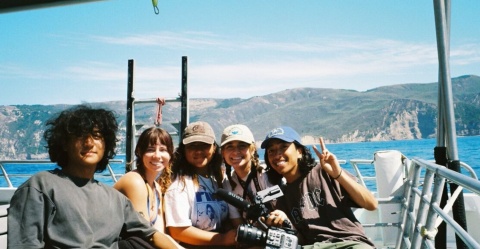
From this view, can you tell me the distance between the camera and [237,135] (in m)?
2.54

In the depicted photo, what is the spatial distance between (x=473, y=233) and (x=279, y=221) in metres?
2.84

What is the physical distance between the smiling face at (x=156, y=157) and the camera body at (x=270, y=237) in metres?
0.63

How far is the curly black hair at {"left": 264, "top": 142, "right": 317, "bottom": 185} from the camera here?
254 cm

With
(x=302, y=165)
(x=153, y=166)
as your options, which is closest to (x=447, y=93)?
(x=302, y=165)

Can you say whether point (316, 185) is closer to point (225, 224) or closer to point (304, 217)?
point (304, 217)

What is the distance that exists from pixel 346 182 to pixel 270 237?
0.66 metres

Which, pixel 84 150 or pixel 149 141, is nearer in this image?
pixel 84 150

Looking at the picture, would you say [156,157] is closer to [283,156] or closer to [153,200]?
[153,200]

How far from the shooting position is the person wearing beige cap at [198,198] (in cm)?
239

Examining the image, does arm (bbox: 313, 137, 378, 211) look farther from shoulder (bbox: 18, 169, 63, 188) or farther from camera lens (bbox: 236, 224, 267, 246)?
shoulder (bbox: 18, 169, 63, 188)

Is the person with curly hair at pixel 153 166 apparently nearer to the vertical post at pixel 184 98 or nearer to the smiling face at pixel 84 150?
the smiling face at pixel 84 150

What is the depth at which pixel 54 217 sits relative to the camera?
157cm

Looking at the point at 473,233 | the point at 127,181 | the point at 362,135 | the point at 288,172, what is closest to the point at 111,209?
the point at 127,181

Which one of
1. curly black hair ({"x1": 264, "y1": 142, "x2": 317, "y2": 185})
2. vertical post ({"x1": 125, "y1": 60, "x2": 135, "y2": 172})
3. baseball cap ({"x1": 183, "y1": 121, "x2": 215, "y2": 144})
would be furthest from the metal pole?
vertical post ({"x1": 125, "y1": 60, "x2": 135, "y2": 172})
